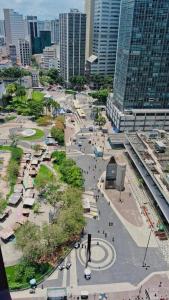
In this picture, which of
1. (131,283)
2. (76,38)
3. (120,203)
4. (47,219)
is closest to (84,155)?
(120,203)

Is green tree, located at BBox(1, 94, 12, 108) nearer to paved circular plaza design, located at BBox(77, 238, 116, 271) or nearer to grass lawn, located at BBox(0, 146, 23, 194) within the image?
grass lawn, located at BBox(0, 146, 23, 194)

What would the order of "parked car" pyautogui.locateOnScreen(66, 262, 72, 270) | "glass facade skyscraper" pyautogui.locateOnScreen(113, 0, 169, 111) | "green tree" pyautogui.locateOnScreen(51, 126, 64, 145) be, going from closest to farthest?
1. "parked car" pyautogui.locateOnScreen(66, 262, 72, 270)
2. "glass facade skyscraper" pyautogui.locateOnScreen(113, 0, 169, 111)
3. "green tree" pyautogui.locateOnScreen(51, 126, 64, 145)

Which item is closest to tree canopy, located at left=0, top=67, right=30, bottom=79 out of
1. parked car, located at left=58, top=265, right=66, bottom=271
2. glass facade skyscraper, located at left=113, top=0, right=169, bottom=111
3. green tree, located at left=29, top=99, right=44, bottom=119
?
green tree, located at left=29, top=99, right=44, bottom=119

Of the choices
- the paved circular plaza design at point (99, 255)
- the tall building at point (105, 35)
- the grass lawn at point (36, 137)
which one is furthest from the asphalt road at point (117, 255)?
the tall building at point (105, 35)

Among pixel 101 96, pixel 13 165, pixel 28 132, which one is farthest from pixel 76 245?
pixel 101 96

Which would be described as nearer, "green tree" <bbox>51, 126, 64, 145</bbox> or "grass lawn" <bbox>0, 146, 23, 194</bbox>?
"grass lawn" <bbox>0, 146, 23, 194</bbox>

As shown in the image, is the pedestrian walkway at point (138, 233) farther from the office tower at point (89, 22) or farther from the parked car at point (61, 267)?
the office tower at point (89, 22)

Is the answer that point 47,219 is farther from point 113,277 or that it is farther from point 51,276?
point 113,277
